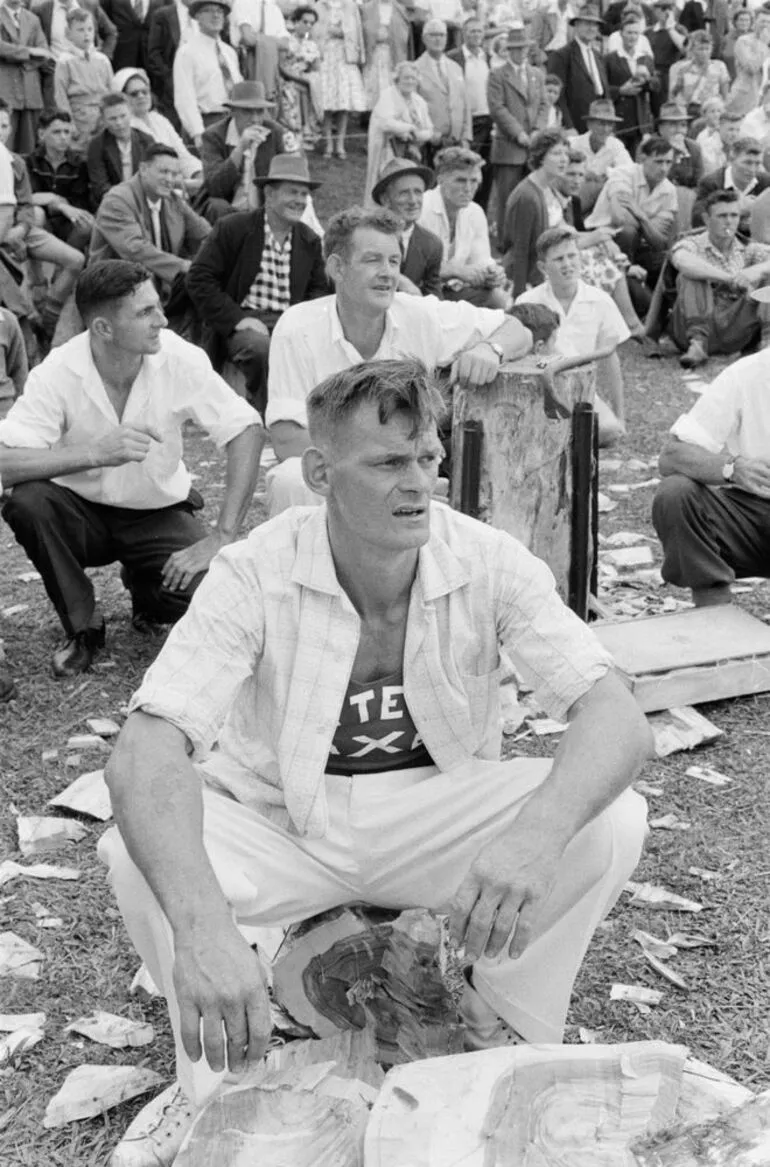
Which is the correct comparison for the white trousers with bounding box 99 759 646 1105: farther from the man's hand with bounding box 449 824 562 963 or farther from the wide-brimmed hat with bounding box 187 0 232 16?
the wide-brimmed hat with bounding box 187 0 232 16

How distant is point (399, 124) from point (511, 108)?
5.12 ft

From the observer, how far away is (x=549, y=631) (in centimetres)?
288

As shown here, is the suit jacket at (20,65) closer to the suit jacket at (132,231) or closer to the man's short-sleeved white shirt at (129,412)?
the suit jacket at (132,231)

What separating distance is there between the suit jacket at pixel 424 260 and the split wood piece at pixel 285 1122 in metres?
7.38

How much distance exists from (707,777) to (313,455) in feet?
6.93

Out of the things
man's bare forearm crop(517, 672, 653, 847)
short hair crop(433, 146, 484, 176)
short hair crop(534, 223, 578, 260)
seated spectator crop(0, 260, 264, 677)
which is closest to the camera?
man's bare forearm crop(517, 672, 653, 847)

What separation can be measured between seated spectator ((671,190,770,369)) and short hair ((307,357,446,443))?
8886 millimetres

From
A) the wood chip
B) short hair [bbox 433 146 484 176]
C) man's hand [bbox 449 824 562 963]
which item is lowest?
the wood chip

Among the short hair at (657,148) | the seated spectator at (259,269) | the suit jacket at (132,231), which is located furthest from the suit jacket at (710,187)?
the seated spectator at (259,269)

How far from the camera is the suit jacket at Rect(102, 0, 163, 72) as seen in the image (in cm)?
1330

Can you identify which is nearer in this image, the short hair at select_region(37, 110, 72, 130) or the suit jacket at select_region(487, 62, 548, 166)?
the short hair at select_region(37, 110, 72, 130)

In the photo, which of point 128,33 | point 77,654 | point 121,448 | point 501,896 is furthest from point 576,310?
point 128,33

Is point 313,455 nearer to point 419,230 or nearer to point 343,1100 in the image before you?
point 343,1100

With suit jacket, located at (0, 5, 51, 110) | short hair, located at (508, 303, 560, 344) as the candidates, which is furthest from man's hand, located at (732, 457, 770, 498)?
suit jacket, located at (0, 5, 51, 110)
